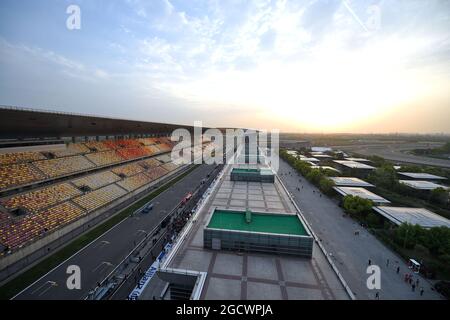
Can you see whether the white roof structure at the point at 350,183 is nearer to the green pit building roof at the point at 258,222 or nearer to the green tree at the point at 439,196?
the green tree at the point at 439,196

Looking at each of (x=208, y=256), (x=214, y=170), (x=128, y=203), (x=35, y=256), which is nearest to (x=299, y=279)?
(x=208, y=256)

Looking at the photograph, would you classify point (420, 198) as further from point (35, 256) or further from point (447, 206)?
point (35, 256)

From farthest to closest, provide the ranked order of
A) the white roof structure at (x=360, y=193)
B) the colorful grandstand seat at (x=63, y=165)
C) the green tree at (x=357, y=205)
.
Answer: the white roof structure at (x=360, y=193) → the green tree at (x=357, y=205) → the colorful grandstand seat at (x=63, y=165)

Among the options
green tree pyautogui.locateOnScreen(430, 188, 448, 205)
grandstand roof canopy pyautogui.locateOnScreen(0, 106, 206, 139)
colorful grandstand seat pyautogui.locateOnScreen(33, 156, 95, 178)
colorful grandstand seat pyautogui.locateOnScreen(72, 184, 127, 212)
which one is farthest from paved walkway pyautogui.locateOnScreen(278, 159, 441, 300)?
colorful grandstand seat pyautogui.locateOnScreen(33, 156, 95, 178)

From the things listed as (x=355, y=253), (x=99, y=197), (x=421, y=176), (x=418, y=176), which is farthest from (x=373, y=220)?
(x=99, y=197)

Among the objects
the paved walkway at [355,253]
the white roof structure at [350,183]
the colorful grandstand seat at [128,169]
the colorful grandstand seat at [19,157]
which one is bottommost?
the paved walkway at [355,253]

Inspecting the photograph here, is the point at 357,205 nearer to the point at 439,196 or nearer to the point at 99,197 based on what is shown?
the point at 439,196

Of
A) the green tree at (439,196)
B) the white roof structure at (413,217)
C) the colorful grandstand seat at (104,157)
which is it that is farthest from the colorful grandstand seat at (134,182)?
the green tree at (439,196)
